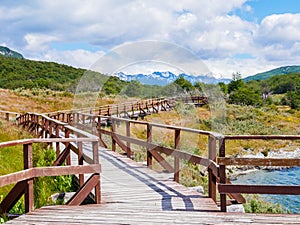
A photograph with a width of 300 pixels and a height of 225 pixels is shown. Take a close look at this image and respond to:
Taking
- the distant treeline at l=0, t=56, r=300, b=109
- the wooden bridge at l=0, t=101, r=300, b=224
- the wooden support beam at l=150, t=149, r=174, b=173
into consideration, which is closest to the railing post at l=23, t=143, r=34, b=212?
the wooden bridge at l=0, t=101, r=300, b=224

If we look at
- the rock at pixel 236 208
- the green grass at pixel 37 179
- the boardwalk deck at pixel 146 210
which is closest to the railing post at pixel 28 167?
the boardwalk deck at pixel 146 210

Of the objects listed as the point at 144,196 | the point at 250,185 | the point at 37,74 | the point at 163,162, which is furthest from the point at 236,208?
the point at 37,74

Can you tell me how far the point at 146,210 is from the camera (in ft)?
15.8

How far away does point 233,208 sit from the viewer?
5.31m

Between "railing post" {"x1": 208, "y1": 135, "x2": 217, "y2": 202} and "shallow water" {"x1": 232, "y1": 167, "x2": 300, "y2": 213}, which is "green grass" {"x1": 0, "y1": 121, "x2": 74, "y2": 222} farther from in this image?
"shallow water" {"x1": 232, "y1": 167, "x2": 300, "y2": 213}

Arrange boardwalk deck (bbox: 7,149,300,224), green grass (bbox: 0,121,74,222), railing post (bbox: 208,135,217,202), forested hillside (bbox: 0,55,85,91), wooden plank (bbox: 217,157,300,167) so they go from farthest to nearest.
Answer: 1. forested hillside (bbox: 0,55,85,91)
2. green grass (bbox: 0,121,74,222)
3. railing post (bbox: 208,135,217,202)
4. wooden plank (bbox: 217,157,300,167)
5. boardwalk deck (bbox: 7,149,300,224)

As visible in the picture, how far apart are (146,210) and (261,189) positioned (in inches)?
56.5

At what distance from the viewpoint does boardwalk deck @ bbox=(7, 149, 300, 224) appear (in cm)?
430

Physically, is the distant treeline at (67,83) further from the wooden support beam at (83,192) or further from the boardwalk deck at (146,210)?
the wooden support beam at (83,192)

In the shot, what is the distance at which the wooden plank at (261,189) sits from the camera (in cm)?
441

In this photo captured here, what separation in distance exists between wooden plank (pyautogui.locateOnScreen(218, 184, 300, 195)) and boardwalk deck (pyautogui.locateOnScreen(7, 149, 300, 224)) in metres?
0.27

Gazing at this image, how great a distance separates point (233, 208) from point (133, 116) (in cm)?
2243

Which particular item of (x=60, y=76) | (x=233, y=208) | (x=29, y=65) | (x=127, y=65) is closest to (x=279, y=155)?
(x=127, y=65)

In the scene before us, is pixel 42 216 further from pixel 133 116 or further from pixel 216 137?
pixel 133 116
